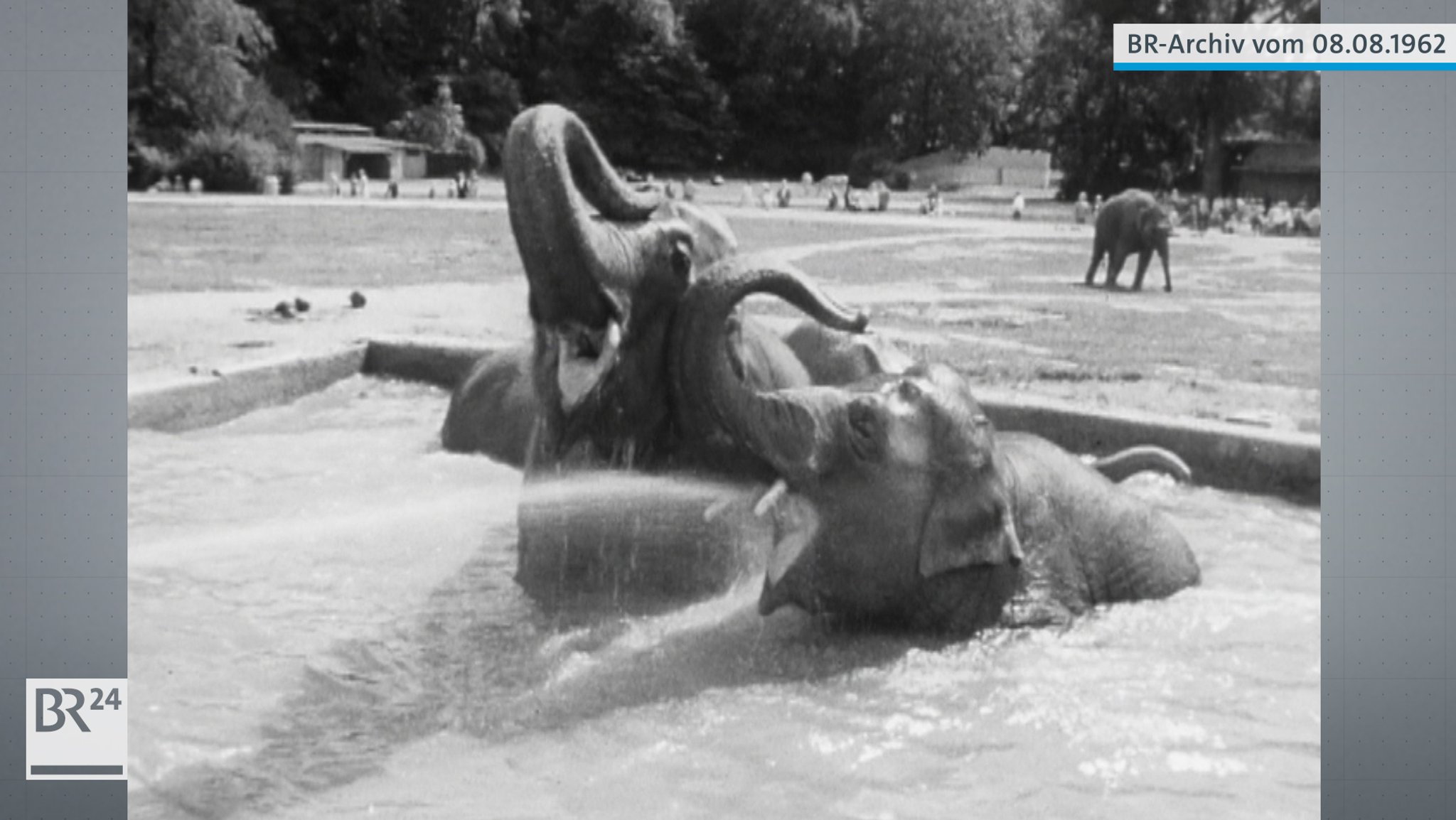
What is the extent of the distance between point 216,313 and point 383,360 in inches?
31.8

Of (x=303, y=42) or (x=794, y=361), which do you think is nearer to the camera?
(x=794, y=361)

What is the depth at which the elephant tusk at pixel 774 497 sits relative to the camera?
2729 millimetres

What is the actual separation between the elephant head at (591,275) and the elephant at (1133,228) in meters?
2.19

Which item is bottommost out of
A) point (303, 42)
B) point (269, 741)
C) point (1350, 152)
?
point (269, 741)

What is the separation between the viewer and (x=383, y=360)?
5980mm

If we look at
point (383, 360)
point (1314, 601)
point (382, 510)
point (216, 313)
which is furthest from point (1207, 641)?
point (216, 313)

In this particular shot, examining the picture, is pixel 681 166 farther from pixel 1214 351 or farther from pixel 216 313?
pixel 216 313

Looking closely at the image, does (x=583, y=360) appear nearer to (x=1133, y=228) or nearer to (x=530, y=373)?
(x=530, y=373)

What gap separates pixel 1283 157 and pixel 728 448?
5.20 feet

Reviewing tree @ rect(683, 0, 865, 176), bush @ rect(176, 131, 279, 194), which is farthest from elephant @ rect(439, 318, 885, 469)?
bush @ rect(176, 131, 279, 194)

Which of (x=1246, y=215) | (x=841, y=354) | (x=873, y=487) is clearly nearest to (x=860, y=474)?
(x=873, y=487)

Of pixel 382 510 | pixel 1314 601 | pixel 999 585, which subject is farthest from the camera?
pixel 382 510

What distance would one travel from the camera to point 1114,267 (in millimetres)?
6398

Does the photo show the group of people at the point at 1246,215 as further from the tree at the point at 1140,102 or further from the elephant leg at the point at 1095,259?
the elephant leg at the point at 1095,259
